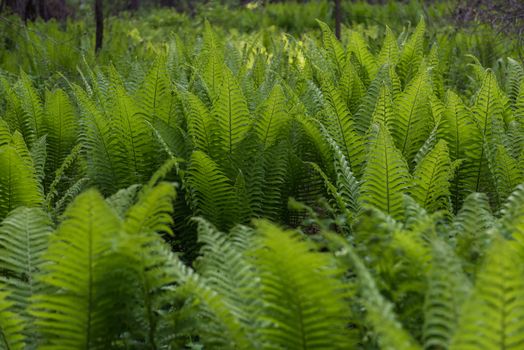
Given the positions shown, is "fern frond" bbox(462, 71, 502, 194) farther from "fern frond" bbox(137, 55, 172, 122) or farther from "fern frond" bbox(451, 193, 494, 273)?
"fern frond" bbox(137, 55, 172, 122)

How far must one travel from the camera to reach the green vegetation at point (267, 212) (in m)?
1.49

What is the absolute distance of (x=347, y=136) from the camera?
109 inches

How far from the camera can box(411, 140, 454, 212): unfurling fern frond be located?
2.31 meters

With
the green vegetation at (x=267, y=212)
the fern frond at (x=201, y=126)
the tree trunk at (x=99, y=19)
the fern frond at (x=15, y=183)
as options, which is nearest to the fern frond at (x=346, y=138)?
the green vegetation at (x=267, y=212)

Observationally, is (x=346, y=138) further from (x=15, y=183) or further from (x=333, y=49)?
(x=333, y=49)

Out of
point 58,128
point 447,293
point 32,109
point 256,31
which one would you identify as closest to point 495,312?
point 447,293

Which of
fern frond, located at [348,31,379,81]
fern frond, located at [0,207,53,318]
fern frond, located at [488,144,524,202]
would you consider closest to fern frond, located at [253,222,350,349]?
fern frond, located at [0,207,53,318]

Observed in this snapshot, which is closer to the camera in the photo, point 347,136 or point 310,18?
point 347,136

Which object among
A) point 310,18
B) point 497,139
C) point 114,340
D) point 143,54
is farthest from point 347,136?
point 310,18

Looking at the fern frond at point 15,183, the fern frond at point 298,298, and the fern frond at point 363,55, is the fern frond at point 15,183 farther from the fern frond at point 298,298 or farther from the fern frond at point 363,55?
the fern frond at point 363,55

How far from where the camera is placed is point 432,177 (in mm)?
2346

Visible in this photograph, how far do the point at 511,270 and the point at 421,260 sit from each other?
1.09ft

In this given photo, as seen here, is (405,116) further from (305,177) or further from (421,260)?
(421,260)

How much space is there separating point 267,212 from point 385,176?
673 mm
